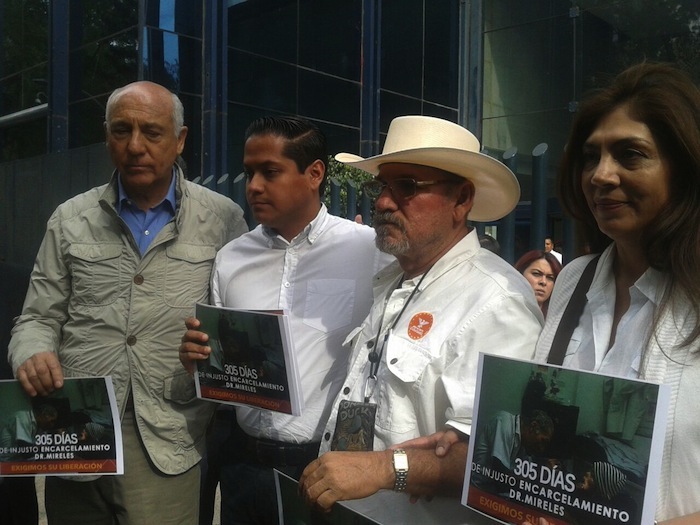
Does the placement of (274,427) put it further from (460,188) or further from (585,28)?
(585,28)

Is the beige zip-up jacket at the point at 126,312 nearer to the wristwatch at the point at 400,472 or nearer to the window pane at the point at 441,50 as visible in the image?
the wristwatch at the point at 400,472

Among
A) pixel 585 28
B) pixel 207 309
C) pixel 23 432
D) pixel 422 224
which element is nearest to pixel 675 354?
pixel 422 224

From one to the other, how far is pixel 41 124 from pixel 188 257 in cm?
1673

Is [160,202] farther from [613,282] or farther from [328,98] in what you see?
[328,98]

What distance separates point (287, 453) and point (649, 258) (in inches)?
60.1

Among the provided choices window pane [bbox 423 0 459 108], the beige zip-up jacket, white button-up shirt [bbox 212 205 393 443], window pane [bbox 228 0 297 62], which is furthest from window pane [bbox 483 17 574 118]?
the beige zip-up jacket

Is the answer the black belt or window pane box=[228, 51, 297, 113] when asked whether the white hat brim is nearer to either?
the black belt

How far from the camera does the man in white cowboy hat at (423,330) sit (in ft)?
6.75

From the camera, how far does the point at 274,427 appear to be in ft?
9.27

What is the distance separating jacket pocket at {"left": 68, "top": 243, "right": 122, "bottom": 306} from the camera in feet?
9.48

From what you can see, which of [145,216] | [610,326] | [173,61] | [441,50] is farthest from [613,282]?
[441,50]

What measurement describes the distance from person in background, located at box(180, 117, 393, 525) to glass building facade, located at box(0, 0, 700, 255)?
1031 cm

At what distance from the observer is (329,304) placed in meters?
2.90

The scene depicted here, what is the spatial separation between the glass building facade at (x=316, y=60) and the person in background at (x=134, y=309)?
415 inches
